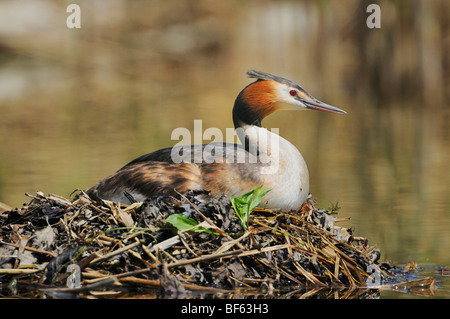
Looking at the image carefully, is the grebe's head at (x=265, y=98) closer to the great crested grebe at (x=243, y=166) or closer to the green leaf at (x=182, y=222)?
the great crested grebe at (x=243, y=166)

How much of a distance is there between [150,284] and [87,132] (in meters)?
8.24

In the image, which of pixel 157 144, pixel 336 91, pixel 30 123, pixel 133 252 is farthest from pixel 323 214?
pixel 336 91

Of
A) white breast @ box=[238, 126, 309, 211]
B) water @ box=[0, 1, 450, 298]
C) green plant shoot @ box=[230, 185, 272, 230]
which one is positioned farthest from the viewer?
water @ box=[0, 1, 450, 298]

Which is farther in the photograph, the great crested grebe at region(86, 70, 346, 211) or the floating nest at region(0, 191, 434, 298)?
the great crested grebe at region(86, 70, 346, 211)

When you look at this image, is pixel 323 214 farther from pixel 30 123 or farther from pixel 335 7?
pixel 335 7

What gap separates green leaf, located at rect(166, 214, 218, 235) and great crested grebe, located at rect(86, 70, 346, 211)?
57 cm

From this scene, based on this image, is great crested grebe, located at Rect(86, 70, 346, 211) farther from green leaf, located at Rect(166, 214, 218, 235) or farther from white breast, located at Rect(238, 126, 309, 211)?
green leaf, located at Rect(166, 214, 218, 235)

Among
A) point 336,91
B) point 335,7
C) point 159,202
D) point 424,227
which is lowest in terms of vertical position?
point 424,227

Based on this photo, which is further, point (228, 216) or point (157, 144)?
point (157, 144)

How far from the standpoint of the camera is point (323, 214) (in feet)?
17.8

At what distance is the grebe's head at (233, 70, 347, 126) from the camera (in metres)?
5.84

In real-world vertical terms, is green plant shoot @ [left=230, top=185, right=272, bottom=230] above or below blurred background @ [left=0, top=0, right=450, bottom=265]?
below

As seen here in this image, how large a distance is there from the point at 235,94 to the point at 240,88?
240 mm

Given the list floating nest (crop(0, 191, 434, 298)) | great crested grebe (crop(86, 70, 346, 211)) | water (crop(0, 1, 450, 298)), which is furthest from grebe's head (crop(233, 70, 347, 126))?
water (crop(0, 1, 450, 298))
